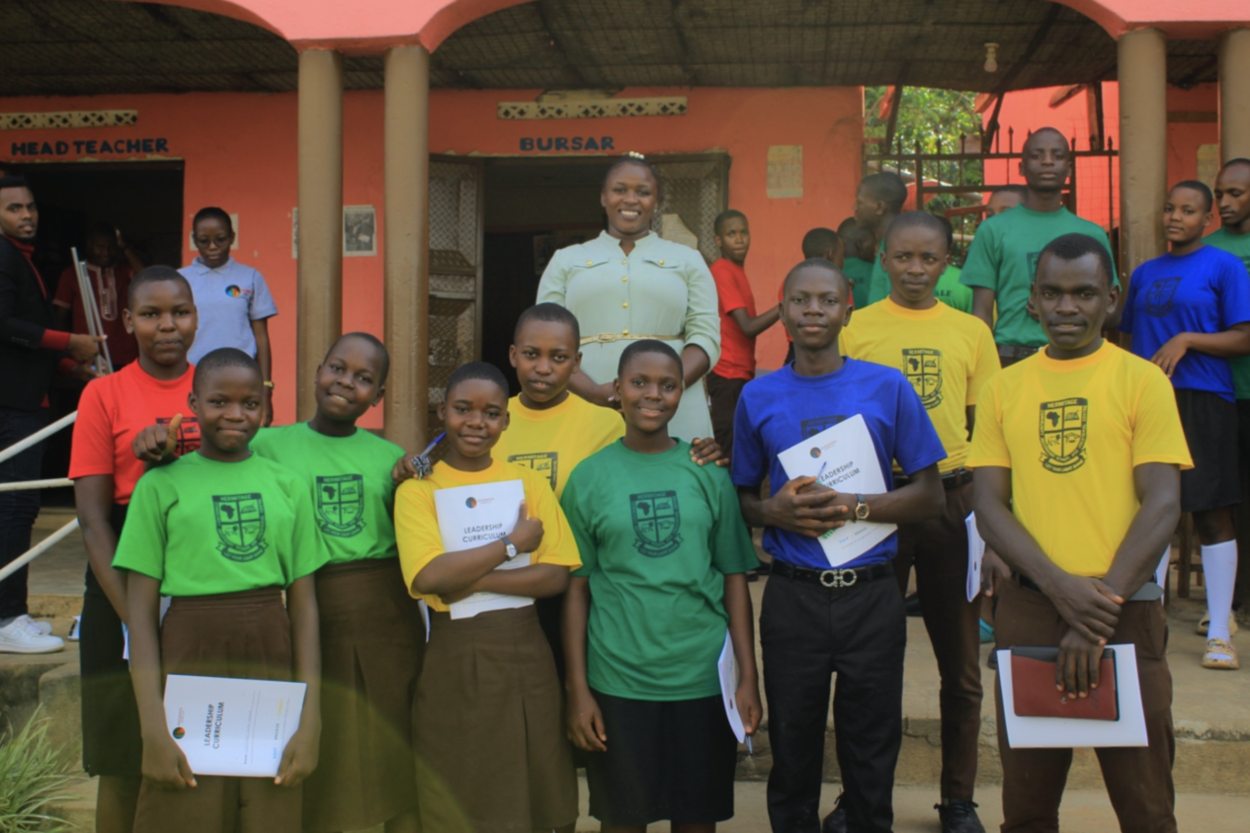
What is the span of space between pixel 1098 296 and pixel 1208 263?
6.22 ft

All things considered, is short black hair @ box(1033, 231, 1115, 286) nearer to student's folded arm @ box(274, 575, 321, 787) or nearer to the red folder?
the red folder

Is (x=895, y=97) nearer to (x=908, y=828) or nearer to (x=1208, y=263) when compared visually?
(x=1208, y=263)

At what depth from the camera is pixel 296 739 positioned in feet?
8.38

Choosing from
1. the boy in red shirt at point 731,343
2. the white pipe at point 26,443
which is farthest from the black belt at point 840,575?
the white pipe at point 26,443

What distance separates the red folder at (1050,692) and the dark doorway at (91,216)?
8645mm

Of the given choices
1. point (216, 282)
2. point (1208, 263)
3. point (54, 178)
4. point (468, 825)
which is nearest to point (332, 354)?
point (468, 825)

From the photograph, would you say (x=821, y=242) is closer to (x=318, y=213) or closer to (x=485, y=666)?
(x=318, y=213)

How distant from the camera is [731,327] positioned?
574 centimetres

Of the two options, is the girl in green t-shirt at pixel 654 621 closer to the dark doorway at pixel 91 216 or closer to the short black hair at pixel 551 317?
the short black hair at pixel 551 317

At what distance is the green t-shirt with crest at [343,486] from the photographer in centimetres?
276

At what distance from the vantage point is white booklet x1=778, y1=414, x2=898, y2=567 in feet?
8.93

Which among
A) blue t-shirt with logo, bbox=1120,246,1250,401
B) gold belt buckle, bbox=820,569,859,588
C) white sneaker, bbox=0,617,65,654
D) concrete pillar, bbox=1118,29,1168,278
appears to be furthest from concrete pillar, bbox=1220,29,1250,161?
white sneaker, bbox=0,617,65,654

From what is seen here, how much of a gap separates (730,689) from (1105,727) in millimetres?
864

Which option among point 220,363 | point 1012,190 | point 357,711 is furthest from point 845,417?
point 1012,190
